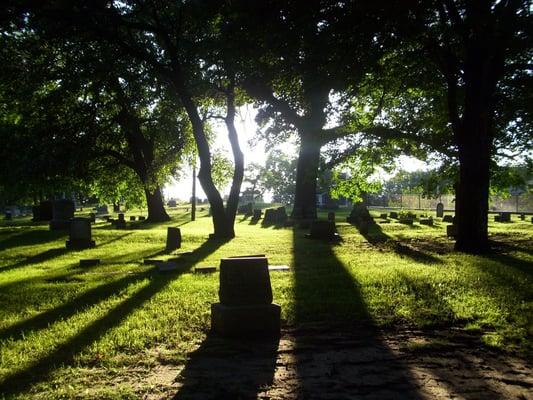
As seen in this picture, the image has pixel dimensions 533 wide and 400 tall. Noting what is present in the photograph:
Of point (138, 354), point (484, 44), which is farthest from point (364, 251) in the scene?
point (138, 354)

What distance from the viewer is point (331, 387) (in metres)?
4.36

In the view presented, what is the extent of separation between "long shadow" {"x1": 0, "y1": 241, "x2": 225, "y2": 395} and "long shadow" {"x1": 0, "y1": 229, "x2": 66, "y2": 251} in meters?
11.3

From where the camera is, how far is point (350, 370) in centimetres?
481

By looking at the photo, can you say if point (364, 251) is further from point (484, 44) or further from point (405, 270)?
point (484, 44)

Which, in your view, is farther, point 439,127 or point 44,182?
point 44,182

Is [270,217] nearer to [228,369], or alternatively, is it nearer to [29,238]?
[29,238]

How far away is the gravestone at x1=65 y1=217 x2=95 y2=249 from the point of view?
17562 millimetres

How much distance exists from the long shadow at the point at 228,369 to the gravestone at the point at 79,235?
1303cm

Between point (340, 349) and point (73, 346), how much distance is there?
306cm

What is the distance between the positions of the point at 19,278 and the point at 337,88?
8.20 meters

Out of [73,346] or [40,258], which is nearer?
[73,346]

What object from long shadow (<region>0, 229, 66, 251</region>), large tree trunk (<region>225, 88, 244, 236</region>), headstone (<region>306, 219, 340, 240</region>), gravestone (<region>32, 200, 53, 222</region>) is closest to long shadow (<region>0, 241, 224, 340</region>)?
headstone (<region>306, 219, 340, 240</region>)

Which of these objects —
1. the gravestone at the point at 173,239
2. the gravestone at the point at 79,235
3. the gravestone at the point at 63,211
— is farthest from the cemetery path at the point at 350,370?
the gravestone at the point at 63,211

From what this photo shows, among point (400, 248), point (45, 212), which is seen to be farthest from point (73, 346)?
point (45, 212)
